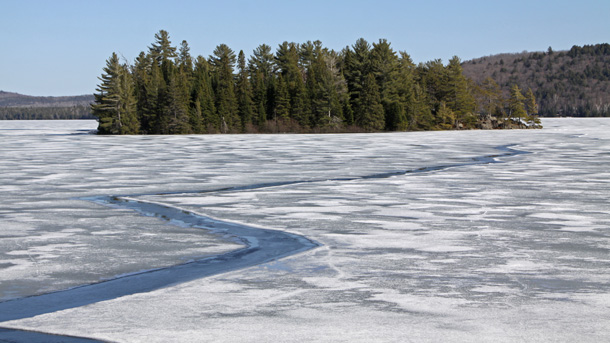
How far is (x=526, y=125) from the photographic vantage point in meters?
101

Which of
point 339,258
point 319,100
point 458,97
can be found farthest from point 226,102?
point 339,258

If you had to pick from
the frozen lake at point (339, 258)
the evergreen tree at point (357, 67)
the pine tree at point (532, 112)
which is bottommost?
the frozen lake at point (339, 258)

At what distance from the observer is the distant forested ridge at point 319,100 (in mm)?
87812

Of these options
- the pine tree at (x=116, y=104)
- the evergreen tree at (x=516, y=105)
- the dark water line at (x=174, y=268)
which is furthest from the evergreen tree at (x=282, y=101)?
the dark water line at (x=174, y=268)

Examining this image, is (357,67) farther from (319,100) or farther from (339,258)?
(339,258)

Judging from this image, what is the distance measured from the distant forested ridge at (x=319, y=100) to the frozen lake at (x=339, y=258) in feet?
230

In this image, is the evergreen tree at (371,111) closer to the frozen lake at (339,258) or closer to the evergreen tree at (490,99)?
the evergreen tree at (490,99)

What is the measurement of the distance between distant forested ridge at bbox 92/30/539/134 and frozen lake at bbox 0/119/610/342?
230ft

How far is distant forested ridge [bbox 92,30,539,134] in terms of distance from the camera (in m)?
87.8

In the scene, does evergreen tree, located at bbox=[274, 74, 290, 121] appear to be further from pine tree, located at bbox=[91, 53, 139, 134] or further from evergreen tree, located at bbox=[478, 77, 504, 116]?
evergreen tree, located at bbox=[478, 77, 504, 116]

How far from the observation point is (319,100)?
9294 cm

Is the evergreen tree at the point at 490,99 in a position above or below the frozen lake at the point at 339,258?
above

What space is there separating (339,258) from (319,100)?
84470 millimetres

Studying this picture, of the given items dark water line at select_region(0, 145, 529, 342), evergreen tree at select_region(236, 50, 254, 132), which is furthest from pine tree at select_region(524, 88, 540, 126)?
dark water line at select_region(0, 145, 529, 342)
